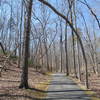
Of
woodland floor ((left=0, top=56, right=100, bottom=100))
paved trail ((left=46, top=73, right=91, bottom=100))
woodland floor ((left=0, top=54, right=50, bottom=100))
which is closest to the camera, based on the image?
woodland floor ((left=0, top=54, right=50, bottom=100))

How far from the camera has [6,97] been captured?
14.0m

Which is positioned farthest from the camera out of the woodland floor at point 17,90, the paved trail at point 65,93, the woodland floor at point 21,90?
the paved trail at point 65,93

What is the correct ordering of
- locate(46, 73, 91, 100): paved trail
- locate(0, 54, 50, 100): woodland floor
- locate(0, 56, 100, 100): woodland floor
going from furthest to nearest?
locate(46, 73, 91, 100): paved trail < locate(0, 56, 100, 100): woodland floor < locate(0, 54, 50, 100): woodland floor

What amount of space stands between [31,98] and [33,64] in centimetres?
3943

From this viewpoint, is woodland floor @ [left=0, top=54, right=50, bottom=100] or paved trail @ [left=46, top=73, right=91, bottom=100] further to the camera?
paved trail @ [left=46, top=73, right=91, bottom=100]

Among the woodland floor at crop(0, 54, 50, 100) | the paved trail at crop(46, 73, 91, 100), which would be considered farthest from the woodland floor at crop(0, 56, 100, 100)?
the paved trail at crop(46, 73, 91, 100)

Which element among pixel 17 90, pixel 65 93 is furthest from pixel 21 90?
pixel 65 93

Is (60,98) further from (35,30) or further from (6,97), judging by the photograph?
(35,30)

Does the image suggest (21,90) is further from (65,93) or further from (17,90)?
(65,93)

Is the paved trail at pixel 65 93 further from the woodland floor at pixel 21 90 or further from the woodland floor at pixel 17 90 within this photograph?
the woodland floor at pixel 17 90

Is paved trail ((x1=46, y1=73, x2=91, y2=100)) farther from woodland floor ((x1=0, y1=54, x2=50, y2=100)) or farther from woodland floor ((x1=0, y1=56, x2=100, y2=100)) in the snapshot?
woodland floor ((x1=0, y1=54, x2=50, y2=100))

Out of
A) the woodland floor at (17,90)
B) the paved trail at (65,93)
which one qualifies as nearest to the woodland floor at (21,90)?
the woodland floor at (17,90)

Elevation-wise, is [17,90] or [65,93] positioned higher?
[17,90]

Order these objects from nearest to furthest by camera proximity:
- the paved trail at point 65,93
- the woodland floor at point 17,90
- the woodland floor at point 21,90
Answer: the woodland floor at point 17,90 → the woodland floor at point 21,90 → the paved trail at point 65,93
